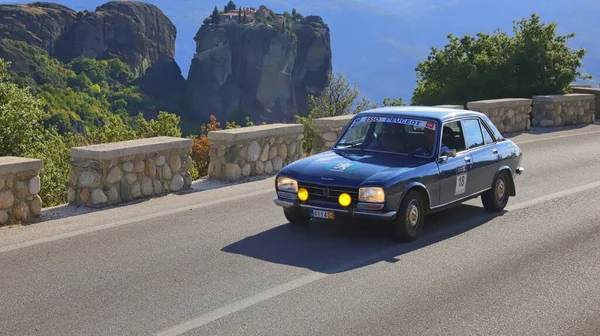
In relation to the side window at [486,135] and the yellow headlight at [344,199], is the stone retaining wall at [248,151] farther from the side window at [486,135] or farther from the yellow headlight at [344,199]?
the yellow headlight at [344,199]

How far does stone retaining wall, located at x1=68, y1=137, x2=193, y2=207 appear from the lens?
10.7 meters

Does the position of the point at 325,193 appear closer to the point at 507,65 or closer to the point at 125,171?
the point at 125,171

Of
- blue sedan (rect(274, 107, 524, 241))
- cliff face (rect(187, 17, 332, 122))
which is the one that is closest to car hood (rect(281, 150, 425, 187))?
blue sedan (rect(274, 107, 524, 241))

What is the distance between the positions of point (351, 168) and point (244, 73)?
483 feet

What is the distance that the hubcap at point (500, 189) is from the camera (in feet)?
35.0

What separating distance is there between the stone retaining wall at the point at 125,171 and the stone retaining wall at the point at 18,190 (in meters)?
0.88

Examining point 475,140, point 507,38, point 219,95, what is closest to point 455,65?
point 507,38

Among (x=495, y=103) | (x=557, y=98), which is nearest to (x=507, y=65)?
(x=557, y=98)

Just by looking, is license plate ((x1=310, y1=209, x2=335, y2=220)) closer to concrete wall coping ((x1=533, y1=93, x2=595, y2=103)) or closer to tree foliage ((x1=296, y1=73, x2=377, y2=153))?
concrete wall coping ((x1=533, y1=93, x2=595, y2=103))

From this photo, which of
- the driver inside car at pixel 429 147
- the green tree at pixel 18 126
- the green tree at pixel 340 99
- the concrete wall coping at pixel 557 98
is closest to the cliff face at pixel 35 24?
the green tree at pixel 340 99

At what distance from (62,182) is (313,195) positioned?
9.43 meters

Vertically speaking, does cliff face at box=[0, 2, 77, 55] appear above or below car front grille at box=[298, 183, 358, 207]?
above

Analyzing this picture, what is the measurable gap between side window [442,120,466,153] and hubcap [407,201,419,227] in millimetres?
1273

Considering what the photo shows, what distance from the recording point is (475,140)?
10398mm
